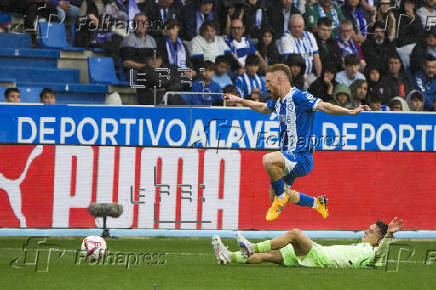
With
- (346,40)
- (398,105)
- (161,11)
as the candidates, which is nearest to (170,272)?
(398,105)

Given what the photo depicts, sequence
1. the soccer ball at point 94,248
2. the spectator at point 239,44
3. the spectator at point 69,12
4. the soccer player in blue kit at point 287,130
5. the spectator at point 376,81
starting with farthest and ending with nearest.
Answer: the spectator at point 69,12 < the spectator at point 376,81 < the spectator at point 239,44 < the soccer player in blue kit at point 287,130 < the soccer ball at point 94,248

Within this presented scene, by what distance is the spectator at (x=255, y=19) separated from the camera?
19.9 metres

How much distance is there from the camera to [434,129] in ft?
55.4

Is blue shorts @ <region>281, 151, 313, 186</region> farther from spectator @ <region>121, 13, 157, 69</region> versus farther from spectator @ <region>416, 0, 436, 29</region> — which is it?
spectator @ <region>416, 0, 436, 29</region>

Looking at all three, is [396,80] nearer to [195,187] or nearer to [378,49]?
[378,49]

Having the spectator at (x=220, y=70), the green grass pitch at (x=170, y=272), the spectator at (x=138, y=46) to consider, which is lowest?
the green grass pitch at (x=170, y=272)

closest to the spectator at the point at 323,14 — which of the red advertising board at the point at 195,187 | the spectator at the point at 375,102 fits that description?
the spectator at the point at 375,102

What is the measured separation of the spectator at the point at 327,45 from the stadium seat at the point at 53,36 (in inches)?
199

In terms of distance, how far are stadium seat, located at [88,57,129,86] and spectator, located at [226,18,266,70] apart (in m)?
2.39

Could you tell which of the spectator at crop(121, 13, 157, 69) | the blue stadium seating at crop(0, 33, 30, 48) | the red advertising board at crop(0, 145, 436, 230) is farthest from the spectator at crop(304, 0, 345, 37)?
the blue stadium seating at crop(0, 33, 30, 48)

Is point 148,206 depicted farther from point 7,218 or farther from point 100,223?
point 7,218

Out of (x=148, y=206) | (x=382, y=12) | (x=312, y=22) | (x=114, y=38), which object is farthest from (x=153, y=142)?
(x=382, y=12)

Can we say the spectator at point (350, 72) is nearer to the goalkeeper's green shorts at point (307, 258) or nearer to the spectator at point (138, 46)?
the spectator at point (138, 46)

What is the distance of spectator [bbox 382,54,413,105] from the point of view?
19.6 meters
